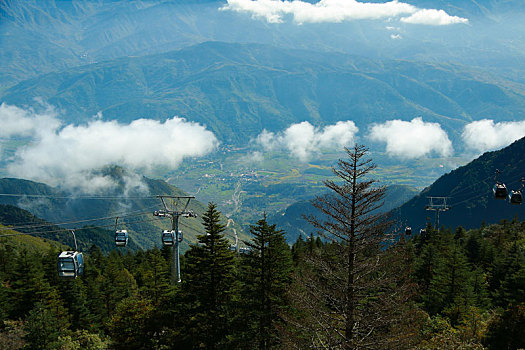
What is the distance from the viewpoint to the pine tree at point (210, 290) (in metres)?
39.2

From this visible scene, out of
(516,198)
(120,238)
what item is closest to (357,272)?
(516,198)

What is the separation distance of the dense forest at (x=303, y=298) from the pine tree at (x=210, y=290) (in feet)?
0.31

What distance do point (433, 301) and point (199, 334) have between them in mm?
33435

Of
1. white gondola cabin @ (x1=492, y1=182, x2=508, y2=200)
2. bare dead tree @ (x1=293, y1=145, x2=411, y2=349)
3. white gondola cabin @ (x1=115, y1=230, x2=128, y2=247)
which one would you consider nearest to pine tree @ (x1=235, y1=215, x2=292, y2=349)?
bare dead tree @ (x1=293, y1=145, x2=411, y2=349)

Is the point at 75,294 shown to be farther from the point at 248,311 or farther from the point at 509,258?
A: the point at 509,258

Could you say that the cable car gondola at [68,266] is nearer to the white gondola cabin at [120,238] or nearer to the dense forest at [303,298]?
the dense forest at [303,298]

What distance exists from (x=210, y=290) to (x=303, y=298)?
15646mm

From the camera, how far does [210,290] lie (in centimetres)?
3962

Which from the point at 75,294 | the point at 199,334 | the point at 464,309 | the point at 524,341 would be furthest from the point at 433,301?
the point at 75,294

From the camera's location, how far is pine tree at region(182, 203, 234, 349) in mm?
39219

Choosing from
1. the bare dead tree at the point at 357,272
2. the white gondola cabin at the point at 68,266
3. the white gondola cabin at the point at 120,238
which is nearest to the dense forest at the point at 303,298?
the bare dead tree at the point at 357,272

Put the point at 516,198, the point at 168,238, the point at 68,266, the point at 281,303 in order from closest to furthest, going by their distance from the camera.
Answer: the point at 516,198 → the point at 68,266 → the point at 281,303 → the point at 168,238

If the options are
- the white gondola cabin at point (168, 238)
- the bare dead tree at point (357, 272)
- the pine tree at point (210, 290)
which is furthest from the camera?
the white gondola cabin at point (168, 238)

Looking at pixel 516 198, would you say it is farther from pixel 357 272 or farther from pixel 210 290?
pixel 210 290
